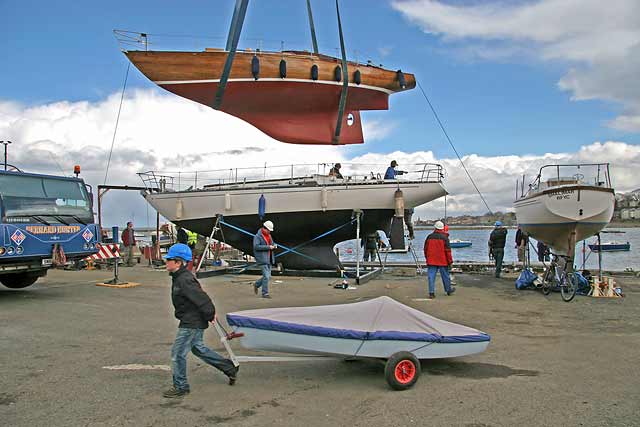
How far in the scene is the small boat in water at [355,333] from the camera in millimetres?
5039

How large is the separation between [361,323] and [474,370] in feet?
4.83

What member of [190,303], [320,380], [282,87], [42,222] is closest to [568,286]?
[320,380]

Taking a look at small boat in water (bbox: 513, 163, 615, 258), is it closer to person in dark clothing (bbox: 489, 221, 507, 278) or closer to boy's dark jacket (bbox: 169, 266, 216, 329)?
person in dark clothing (bbox: 489, 221, 507, 278)

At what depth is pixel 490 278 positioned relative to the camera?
16203 millimetres

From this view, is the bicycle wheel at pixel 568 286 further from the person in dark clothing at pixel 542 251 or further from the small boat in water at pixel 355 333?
the small boat in water at pixel 355 333

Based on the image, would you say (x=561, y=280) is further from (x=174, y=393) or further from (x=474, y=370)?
(x=174, y=393)

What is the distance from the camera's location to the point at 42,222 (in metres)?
11.1

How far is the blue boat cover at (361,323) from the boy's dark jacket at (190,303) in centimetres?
38

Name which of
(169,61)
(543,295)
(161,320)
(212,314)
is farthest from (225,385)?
(169,61)

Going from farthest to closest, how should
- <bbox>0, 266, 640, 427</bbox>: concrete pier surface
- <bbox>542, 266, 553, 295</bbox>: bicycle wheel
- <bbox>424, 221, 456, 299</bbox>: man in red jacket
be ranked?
<bbox>542, 266, 553, 295</bbox>: bicycle wheel < <bbox>424, 221, 456, 299</bbox>: man in red jacket < <bbox>0, 266, 640, 427</bbox>: concrete pier surface

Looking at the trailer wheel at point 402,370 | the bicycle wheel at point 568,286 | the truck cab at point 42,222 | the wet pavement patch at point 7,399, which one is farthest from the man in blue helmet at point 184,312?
the bicycle wheel at point 568,286

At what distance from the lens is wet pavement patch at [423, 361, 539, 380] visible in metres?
5.49

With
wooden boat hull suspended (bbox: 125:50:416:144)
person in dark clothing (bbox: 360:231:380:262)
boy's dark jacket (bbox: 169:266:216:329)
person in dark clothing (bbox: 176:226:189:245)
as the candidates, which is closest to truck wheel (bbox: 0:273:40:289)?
person in dark clothing (bbox: 176:226:189:245)

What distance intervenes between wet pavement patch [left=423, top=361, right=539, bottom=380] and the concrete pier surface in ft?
0.04
